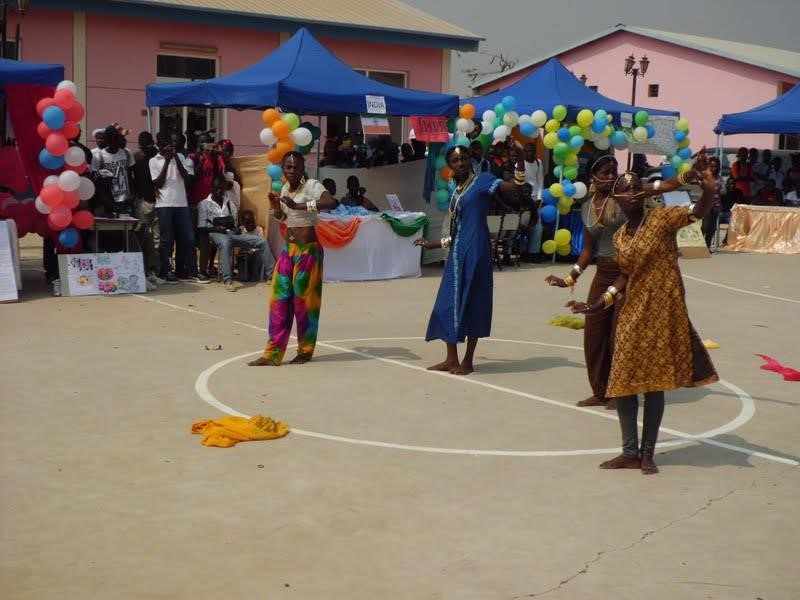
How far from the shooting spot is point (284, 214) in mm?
9703

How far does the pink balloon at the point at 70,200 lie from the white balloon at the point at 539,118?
25.8 feet

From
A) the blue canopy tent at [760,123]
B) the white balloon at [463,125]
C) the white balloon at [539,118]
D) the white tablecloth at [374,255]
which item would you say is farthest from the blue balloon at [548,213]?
the blue canopy tent at [760,123]

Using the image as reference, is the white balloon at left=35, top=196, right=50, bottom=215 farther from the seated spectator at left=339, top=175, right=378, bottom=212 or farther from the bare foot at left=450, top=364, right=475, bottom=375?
the bare foot at left=450, top=364, right=475, bottom=375

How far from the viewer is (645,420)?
6602 mm

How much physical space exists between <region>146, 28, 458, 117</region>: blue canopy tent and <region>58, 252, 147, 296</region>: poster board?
2772mm

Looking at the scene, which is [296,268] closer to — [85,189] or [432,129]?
[85,189]

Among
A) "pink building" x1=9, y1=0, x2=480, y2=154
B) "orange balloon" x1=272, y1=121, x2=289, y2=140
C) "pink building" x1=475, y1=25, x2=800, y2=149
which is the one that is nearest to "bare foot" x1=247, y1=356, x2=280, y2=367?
"orange balloon" x1=272, y1=121, x2=289, y2=140

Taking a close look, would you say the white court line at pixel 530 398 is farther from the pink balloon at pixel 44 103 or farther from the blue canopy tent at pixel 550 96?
→ the blue canopy tent at pixel 550 96

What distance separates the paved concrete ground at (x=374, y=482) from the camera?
485 centimetres

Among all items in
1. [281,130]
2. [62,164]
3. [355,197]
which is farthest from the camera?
[355,197]

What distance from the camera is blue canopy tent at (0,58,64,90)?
13.1 m

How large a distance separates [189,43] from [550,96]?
30.0ft

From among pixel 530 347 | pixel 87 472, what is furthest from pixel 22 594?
pixel 530 347

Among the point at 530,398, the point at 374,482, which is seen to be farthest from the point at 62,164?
the point at 374,482
